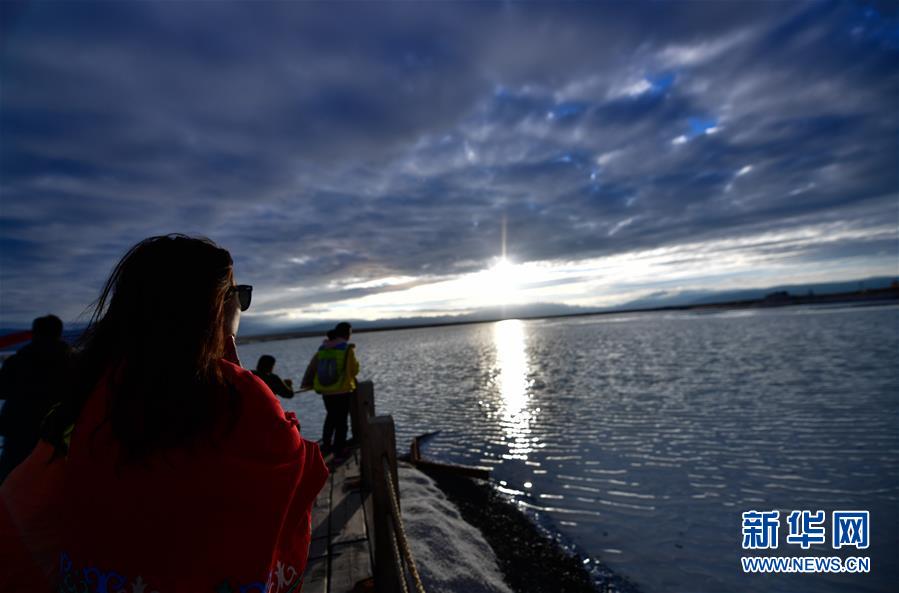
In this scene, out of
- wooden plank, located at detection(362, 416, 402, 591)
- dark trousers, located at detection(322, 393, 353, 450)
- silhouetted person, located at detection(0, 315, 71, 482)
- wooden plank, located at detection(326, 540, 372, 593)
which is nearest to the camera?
wooden plank, located at detection(362, 416, 402, 591)

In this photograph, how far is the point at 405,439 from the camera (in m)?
14.8

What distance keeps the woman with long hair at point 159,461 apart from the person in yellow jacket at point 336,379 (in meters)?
6.54

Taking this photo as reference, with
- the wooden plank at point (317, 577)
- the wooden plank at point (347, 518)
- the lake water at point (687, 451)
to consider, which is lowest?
the lake water at point (687, 451)

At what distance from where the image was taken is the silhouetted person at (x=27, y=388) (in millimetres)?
4539

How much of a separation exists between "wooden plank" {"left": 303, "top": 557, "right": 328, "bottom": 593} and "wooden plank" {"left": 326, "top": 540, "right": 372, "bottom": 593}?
0.21 feet

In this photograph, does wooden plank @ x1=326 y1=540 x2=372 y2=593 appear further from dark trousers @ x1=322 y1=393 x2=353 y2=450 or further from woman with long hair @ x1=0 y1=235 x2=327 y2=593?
dark trousers @ x1=322 y1=393 x2=353 y2=450

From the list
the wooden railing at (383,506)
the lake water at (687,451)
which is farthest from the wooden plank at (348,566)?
the lake water at (687,451)

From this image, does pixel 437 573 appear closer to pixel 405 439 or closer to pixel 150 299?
pixel 150 299

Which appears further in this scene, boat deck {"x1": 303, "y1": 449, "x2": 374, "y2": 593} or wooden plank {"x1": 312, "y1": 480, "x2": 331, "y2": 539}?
wooden plank {"x1": 312, "y1": 480, "x2": 331, "y2": 539}

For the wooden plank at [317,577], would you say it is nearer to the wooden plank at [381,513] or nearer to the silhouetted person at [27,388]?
the wooden plank at [381,513]

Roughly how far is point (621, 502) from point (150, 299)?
945 cm

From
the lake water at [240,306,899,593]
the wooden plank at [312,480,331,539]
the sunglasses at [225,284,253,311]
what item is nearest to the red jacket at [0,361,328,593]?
the sunglasses at [225,284,253,311]

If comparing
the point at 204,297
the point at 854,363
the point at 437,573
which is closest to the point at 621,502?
the point at 437,573

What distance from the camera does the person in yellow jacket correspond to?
27.3 ft
